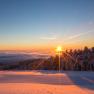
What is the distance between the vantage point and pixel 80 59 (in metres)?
14.1

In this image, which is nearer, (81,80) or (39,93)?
(39,93)

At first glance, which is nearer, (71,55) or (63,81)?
(63,81)

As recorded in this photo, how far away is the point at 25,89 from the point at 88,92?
213 centimetres

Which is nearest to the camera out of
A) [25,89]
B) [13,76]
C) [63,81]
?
[25,89]

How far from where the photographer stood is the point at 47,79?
405 inches

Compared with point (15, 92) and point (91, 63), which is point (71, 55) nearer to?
point (91, 63)

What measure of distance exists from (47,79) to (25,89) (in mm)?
2512

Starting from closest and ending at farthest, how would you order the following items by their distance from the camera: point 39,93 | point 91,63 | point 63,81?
point 39,93 → point 63,81 → point 91,63

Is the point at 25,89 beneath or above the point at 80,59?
beneath

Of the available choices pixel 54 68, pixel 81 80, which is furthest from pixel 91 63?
pixel 81 80

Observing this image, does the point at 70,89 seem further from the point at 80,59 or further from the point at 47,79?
the point at 80,59

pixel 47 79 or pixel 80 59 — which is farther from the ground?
pixel 80 59

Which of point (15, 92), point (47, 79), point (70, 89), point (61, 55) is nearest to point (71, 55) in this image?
point (61, 55)

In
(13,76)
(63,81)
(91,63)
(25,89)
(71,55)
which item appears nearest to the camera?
(25,89)
